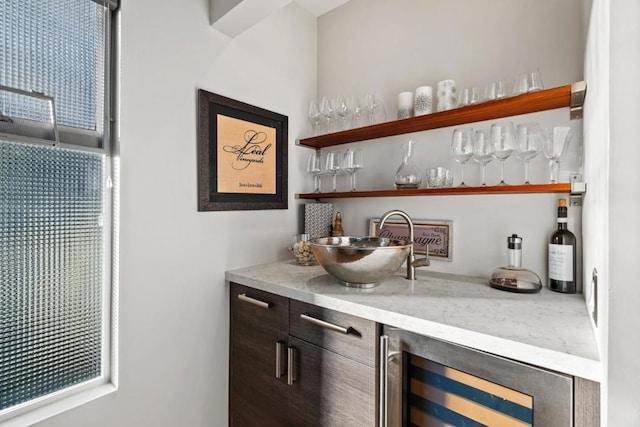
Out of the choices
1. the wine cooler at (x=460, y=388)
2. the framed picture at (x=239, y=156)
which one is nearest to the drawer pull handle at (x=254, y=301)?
the framed picture at (x=239, y=156)

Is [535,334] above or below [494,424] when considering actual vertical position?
above

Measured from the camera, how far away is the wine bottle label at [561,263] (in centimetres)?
118

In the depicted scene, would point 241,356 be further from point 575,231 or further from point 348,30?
point 348,30

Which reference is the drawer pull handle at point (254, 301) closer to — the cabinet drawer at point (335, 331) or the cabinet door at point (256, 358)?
the cabinet door at point (256, 358)

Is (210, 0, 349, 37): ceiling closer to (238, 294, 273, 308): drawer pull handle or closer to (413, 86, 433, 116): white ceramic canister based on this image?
(413, 86, 433, 116): white ceramic canister

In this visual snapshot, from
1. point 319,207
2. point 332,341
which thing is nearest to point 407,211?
point 319,207

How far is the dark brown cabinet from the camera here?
1.06 meters

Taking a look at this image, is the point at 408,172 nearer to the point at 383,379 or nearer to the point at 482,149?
the point at 482,149

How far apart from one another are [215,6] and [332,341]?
5.18ft

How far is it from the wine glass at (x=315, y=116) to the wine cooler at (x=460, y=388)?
1.33 metres

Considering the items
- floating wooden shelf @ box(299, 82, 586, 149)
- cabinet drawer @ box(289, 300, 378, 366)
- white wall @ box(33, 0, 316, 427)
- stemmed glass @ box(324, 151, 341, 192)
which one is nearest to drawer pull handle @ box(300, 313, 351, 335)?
cabinet drawer @ box(289, 300, 378, 366)

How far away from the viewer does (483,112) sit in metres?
1.33

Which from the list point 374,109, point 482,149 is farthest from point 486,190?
point 374,109

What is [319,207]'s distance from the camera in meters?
1.91
